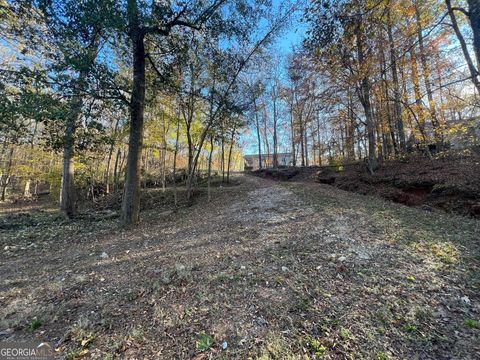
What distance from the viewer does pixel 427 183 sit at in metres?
7.23

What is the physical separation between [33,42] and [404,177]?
12306 millimetres

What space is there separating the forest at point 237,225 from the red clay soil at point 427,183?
0.22 ft

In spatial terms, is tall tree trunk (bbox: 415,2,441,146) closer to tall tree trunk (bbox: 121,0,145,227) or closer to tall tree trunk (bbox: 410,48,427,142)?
tall tree trunk (bbox: 410,48,427,142)

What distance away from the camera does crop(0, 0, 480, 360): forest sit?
6.66ft

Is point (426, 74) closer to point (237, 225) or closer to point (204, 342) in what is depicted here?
point (237, 225)

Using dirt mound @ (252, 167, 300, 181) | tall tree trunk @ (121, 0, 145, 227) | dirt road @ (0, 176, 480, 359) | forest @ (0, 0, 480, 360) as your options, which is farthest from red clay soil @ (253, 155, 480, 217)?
tall tree trunk @ (121, 0, 145, 227)

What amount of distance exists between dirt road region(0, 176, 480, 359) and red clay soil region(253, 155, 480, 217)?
A: 1346 millimetres

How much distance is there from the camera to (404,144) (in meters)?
10.9

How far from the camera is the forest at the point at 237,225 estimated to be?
2.03 metres

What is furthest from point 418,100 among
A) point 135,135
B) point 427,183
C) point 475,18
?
point 135,135

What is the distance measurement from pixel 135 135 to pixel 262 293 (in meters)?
5.57

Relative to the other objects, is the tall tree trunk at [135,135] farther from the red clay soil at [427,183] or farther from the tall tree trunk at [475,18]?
the red clay soil at [427,183]

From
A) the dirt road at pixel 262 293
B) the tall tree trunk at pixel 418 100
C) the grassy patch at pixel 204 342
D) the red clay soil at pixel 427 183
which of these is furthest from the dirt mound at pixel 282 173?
the grassy patch at pixel 204 342

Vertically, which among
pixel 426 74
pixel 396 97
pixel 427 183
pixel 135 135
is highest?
pixel 426 74
